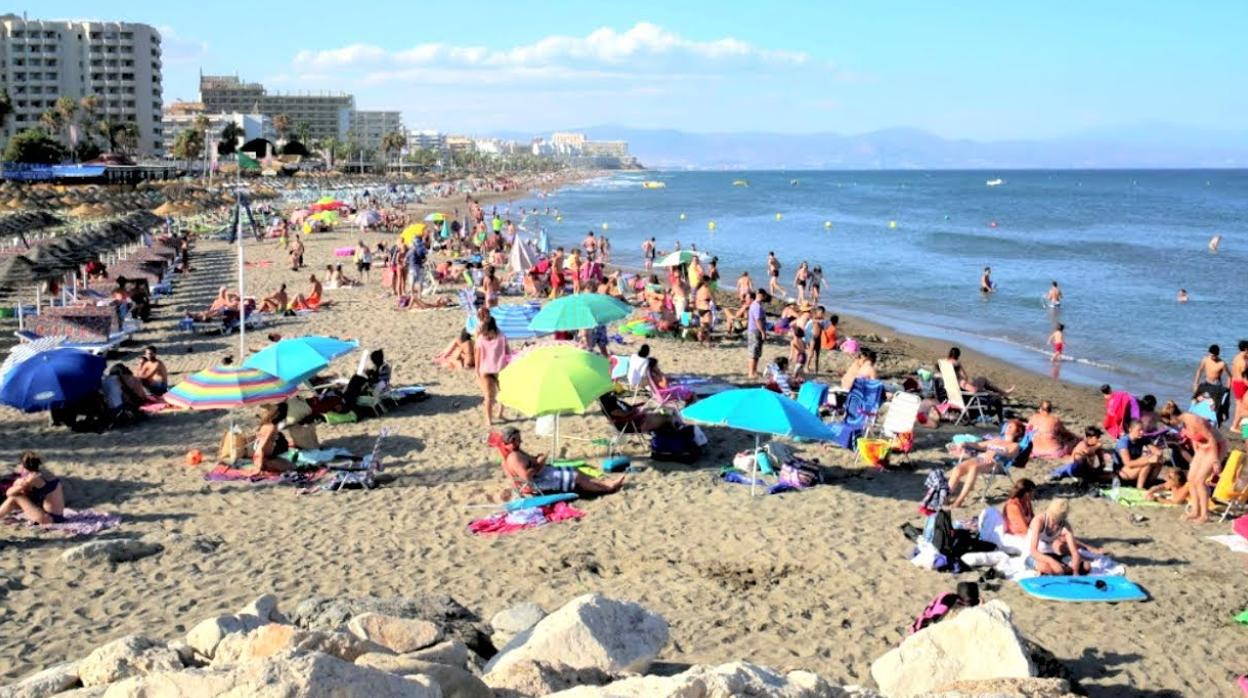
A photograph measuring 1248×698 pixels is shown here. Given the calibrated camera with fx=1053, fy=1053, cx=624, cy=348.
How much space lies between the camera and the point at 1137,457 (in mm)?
10125

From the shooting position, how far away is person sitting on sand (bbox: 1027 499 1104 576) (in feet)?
25.2

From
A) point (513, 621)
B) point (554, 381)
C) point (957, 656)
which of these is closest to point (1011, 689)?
point (957, 656)

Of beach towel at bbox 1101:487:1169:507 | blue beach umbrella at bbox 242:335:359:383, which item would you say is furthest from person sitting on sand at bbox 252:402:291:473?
beach towel at bbox 1101:487:1169:507

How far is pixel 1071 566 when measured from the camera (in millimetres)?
7723

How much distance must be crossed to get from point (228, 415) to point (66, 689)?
7.93 metres

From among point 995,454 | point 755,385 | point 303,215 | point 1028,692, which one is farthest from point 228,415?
point 303,215

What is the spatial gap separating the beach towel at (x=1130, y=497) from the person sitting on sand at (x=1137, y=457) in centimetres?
13

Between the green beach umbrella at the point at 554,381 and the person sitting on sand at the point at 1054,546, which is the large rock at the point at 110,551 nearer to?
the green beach umbrella at the point at 554,381

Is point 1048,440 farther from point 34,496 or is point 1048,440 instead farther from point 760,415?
point 34,496

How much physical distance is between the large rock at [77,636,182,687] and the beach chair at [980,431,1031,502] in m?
7.29

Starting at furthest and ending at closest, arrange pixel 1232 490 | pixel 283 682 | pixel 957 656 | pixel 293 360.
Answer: pixel 293 360 → pixel 1232 490 → pixel 957 656 → pixel 283 682

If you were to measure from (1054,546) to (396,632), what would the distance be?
5.10 m

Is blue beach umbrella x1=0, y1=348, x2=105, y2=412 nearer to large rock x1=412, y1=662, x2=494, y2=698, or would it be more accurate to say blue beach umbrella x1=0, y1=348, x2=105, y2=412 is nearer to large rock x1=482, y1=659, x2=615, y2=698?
large rock x1=482, y1=659, x2=615, y2=698

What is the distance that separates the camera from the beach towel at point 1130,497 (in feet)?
31.3
